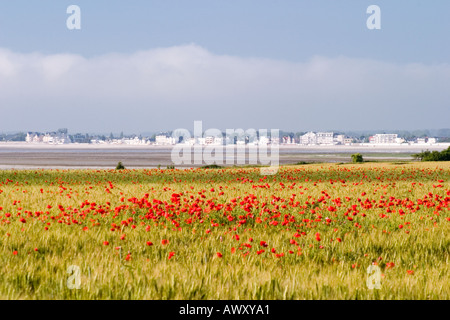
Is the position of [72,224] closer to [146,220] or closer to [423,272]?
[146,220]

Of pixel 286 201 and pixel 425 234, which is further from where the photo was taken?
pixel 286 201

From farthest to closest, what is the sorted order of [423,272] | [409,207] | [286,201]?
[286,201], [409,207], [423,272]

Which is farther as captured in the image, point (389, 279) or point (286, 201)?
point (286, 201)

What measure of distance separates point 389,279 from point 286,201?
7.13m

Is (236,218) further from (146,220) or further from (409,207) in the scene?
(409,207)

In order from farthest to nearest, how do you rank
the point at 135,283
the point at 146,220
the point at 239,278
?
the point at 146,220
the point at 239,278
the point at 135,283

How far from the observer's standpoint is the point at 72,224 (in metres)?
9.77

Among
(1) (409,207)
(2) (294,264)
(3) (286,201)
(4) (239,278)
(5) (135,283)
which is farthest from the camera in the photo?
(3) (286,201)

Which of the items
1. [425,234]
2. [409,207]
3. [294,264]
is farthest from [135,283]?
[409,207]

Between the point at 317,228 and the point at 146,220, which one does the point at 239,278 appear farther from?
the point at 146,220
